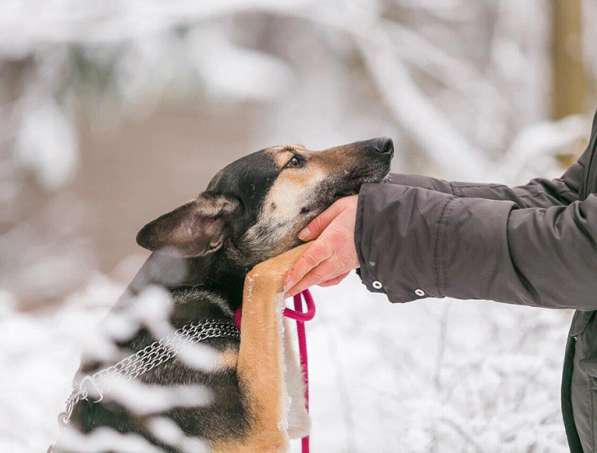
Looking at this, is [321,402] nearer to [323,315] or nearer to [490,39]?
[323,315]

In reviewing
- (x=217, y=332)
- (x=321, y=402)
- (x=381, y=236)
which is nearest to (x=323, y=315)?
(x=321, y=402)

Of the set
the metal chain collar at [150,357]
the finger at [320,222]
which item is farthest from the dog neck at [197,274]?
the finger at [320,222]

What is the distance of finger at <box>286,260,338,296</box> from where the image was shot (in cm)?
208

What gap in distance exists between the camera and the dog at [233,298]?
214 centimetres

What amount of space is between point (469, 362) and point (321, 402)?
92cm

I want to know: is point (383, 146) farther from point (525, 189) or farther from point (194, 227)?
point (194, 227)

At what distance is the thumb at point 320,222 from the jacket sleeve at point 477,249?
0.74 ft

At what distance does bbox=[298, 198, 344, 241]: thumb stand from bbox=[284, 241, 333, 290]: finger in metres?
0.17

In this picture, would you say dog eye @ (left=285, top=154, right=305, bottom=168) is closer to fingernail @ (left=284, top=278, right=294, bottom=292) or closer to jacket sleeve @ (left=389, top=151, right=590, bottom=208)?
jacket sleeve @ (left=389, top=151, right=590, bottom=208)

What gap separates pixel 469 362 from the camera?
3195 mm

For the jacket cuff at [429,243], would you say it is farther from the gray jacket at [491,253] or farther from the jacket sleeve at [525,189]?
the jacket sleeve at [525,189]

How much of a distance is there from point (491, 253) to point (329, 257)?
0.50 m

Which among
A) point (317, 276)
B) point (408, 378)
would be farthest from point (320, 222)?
point (408, 378)

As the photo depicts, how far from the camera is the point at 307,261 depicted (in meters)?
2.09
